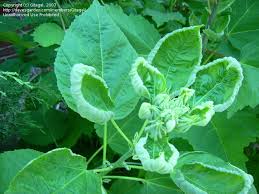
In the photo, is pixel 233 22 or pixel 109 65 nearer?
pixel 109 65

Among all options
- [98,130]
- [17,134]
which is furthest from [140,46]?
[17,134]

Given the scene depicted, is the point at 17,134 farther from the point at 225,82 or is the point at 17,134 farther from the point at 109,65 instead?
the point at 225,82

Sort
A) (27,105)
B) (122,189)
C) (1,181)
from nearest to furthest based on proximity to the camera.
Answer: (1,181), (122,189), (27,105)

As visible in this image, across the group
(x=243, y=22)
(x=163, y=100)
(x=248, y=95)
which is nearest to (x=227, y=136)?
(x=248, y=95)

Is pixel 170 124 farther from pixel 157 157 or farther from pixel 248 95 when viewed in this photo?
pixel 248 95

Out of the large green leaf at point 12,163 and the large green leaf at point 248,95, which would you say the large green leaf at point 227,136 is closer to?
the large green leaf at point 248,95
